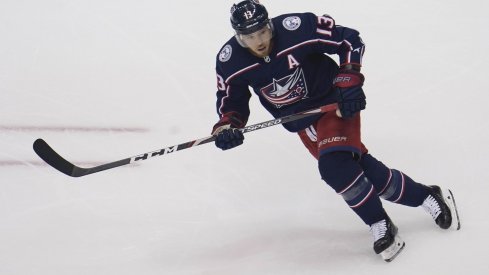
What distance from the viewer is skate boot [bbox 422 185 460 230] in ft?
9.32

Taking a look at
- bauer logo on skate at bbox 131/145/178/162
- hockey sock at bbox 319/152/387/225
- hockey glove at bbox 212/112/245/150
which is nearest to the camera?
hockey sock at bbox 319/152/387/225

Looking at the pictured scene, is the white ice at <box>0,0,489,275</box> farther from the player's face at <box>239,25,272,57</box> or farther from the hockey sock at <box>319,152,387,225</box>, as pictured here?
the player's face at <box>239,25,272,57</box>

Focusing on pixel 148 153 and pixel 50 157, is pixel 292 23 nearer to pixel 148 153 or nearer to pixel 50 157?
pixel 148 153

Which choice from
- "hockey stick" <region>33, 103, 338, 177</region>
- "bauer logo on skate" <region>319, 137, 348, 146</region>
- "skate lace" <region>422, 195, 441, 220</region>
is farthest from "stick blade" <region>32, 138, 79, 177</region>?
"skate lace" <region>422, 195, 441, 220</region>

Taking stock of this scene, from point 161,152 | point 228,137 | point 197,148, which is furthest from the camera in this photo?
point 197,148

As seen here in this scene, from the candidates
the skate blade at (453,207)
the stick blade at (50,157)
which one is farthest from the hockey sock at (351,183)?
the stick blade at (50,157)

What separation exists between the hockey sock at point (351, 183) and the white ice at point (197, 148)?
0.68 feet

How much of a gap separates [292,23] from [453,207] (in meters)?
1.04

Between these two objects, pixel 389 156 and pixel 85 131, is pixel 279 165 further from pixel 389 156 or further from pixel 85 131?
pixel 85 131

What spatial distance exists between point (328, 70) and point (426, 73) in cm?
148

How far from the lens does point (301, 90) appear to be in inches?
115

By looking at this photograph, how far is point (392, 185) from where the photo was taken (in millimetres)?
2891

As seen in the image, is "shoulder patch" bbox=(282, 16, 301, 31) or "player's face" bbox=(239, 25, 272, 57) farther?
"shoulder patch" bbox=(282, 16, 301, 31)

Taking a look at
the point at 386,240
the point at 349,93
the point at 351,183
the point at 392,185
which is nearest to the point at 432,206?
the point at 392,185
